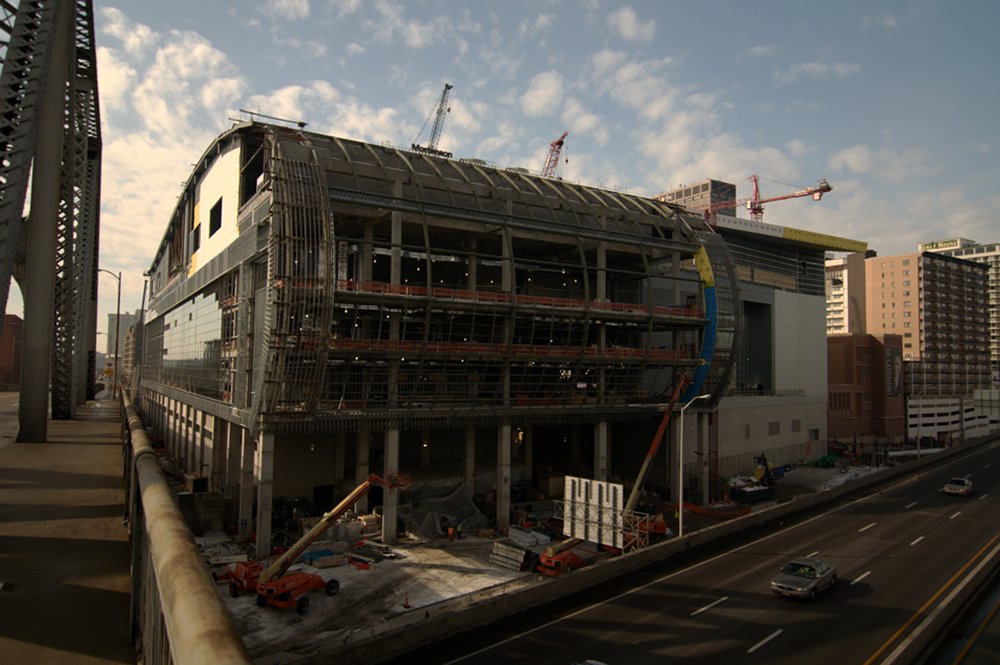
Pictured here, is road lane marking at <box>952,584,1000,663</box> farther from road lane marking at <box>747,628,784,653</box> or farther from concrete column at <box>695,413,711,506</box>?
concrete column at <box>695,413,711,506</box>

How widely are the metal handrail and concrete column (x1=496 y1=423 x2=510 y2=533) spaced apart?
31460 mm

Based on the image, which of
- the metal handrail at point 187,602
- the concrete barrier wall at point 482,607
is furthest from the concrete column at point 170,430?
the metal handrail at point 187,602

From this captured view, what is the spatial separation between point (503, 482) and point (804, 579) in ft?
61.4

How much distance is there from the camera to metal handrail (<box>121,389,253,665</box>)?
5219mm

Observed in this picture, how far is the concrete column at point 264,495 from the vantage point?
104ft

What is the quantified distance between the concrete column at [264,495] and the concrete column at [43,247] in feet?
48.7

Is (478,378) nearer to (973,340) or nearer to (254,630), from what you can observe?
(254,630)

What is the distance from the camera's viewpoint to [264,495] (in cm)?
3175

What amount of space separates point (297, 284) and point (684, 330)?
108 ft

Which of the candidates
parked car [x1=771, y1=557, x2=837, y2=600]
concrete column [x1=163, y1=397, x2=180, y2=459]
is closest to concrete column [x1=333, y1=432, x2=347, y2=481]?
concrete column [x1=163, y1=397, x2=180, y2=459]

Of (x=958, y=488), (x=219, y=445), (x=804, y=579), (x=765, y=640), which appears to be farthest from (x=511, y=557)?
(x=958, y=488)

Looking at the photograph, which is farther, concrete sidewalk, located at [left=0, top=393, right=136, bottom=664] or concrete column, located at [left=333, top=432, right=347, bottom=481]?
concrete column, located at [left=333, top=432, right=347, bottom=481]

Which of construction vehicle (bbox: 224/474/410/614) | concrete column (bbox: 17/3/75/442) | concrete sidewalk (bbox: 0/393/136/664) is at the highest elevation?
concrete column (bbox: 17/3/75/442)

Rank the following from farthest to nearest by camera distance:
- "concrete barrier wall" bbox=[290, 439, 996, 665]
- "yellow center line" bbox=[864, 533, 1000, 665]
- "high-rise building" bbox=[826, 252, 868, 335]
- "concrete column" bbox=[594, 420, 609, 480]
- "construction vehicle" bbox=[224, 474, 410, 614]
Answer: "high-rise building" bbox=[826, 252, 868, 335] < "concrete column" bbox=[594, 420, 609, 480] < "construction vehicle" bbox=[224, 474, 410, 614] < "yellow center line" bbox=[864, 533, 1000, 665] < "concrete barrier wall" bbox=[290, 439, 996, 665]
